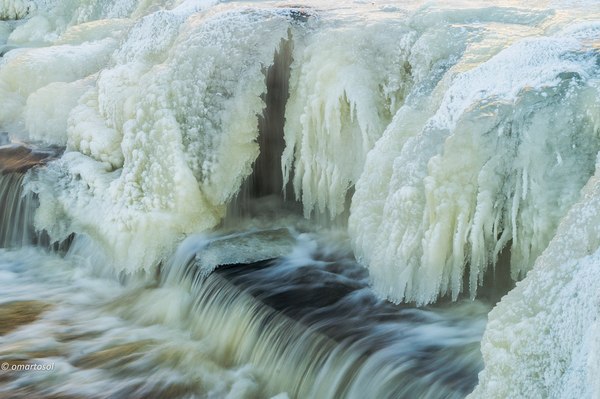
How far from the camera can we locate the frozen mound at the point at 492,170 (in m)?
3.61

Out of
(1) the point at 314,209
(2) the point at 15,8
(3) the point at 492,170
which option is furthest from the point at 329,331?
(2) the point at 15,8

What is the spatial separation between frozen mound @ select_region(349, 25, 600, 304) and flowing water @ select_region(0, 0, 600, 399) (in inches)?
0.4

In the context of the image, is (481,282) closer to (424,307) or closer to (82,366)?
(424,307)

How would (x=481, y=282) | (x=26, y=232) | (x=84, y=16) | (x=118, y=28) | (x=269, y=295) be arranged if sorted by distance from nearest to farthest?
(x=481, y=282) → (x=269, y=295) → (x=26, y=232) → (x=118, y=28) → (x=84, y=16)

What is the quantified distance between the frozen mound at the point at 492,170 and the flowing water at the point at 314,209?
0.04 feet

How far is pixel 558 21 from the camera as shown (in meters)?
4.69

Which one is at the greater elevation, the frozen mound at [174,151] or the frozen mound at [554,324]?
the frozen mound at [174,151]

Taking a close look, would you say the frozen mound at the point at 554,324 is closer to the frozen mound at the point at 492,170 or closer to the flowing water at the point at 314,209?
the flowing water at the point at 314,209

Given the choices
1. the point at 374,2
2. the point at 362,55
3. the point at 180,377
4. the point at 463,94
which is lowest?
the point at 180,377

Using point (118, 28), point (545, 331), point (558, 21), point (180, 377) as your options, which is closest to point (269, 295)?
point (180, 377)

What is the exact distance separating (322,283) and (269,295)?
1.09 ft

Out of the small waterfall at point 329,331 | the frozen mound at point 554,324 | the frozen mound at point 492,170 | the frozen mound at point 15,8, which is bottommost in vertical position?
the small waterfall at point 329,331

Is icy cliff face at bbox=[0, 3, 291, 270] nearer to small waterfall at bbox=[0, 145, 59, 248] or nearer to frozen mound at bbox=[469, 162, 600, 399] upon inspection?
small waterfall at bbox=[0, 145, 59, 248]

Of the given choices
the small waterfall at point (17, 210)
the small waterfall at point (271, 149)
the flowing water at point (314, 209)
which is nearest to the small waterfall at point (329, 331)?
the flowing water at point (314, 209)
